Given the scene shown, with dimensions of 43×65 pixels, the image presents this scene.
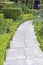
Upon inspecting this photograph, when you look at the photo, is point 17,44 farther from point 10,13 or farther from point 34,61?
point 10,13

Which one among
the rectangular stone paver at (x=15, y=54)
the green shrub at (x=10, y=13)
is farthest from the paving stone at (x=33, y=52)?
the green shrub at (x=10, y=13)

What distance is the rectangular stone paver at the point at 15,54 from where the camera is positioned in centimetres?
602

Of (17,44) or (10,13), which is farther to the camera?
(10,13)

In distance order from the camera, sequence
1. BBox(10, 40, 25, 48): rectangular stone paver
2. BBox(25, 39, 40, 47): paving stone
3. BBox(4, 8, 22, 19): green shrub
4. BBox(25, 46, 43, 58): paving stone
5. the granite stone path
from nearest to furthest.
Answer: the granite stone path
BBox(25, 46, 43, 58): paving stone
BBox(10, 40, 25, 48): rectangular stone paver
BBox(25, 39, 40, 47): paving stone
BBox(4, 8, 22, 19): green shrub

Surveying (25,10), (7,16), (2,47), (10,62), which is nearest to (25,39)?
(2,47)

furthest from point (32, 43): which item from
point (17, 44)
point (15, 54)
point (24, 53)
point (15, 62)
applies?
point (15, 62)

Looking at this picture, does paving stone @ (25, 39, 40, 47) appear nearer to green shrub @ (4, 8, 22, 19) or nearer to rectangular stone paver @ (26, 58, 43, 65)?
rectangular stone paver @ (26, 58, 43, 65)

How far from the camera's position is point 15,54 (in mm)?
6320

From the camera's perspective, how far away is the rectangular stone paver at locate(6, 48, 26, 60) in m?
6.02

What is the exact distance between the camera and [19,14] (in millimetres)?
14867

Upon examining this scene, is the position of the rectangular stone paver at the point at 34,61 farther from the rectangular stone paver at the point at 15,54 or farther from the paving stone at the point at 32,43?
the paving stone at the point at 32,43

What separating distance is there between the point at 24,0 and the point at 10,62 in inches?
731

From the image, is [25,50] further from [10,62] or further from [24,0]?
[24,0]

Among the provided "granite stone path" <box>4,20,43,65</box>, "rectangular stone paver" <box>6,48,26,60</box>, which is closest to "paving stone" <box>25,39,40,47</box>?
"granite stone path" <box>4,20,43,65</box>
